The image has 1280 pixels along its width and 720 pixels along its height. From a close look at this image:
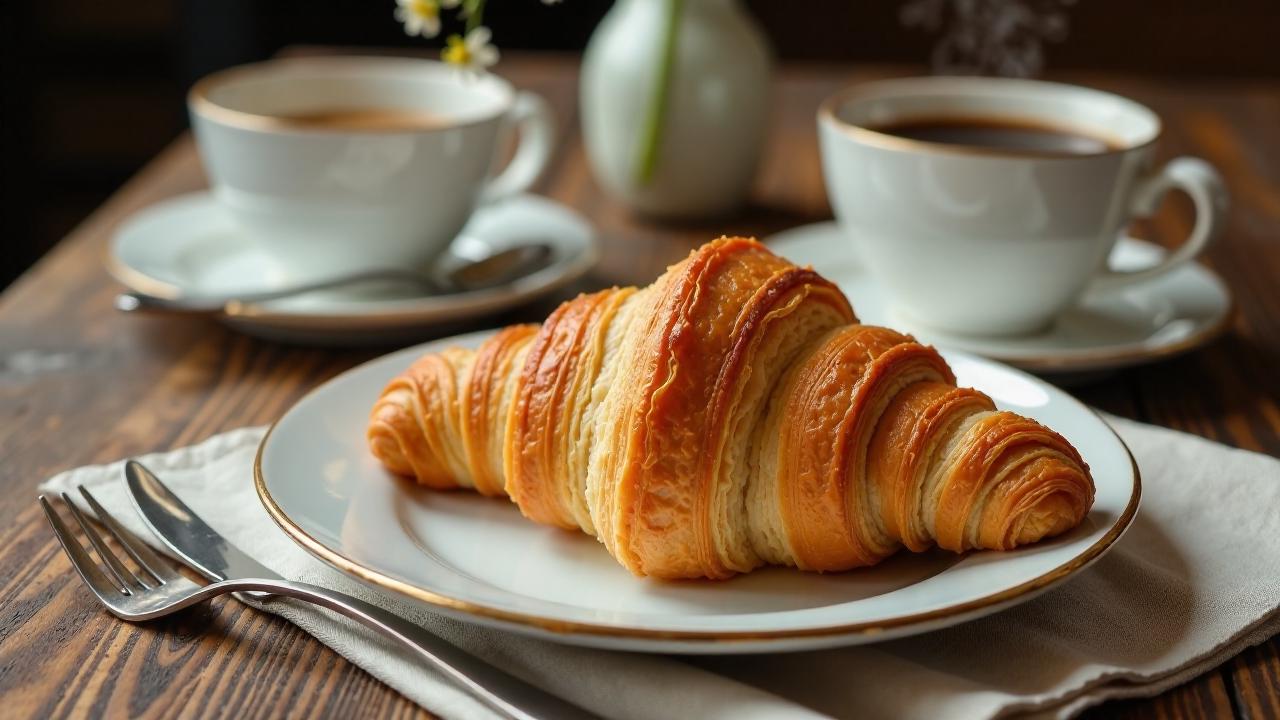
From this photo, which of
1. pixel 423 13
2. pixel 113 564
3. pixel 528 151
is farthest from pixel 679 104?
pixel 113 564

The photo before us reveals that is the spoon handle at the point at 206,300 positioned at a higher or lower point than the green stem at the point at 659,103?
lower

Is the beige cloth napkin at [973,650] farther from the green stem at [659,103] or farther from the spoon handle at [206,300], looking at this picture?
the green stem at [659,103]

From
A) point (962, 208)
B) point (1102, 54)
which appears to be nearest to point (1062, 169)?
point (962, 208)

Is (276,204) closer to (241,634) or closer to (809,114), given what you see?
(241,634)

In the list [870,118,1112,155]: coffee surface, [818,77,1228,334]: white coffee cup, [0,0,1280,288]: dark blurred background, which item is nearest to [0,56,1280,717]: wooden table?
[818,77,1228,334]: white coffee cup

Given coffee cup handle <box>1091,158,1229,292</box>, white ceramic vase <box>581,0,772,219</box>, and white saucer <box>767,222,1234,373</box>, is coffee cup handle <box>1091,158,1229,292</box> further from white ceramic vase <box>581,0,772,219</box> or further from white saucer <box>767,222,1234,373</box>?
white ceramic vase <box>581,0,772,219</box>

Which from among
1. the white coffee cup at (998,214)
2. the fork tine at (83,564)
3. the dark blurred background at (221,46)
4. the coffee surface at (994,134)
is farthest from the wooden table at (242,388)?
the dark blurred background at (221,46)
